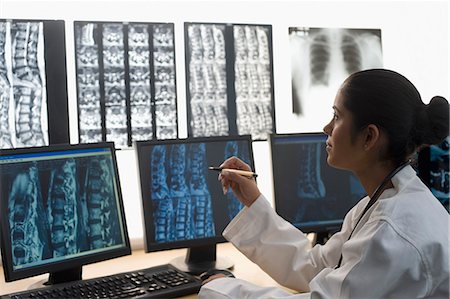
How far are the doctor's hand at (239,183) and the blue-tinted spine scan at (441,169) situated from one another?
0.94 meters

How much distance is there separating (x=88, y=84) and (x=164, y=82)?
1.00 feet

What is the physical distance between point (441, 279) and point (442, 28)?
1864mm

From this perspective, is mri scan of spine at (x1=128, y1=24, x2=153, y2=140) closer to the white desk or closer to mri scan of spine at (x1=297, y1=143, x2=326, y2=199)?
the white desk

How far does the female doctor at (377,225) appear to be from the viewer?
1.32 meters

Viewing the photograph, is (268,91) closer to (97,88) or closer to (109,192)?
(97,88)

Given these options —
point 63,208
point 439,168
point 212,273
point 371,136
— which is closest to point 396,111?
point 371,136

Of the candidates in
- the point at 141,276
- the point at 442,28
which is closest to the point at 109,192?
the point at 141,276

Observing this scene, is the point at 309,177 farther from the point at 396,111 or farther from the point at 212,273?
the point at 396,111

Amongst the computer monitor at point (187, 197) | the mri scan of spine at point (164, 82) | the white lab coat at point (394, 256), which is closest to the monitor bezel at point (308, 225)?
the computer monitor at point (187, 197)

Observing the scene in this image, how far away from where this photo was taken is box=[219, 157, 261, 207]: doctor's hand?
1896 millimetres

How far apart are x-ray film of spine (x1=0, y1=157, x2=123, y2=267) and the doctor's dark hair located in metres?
0.84

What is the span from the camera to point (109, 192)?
1.93m

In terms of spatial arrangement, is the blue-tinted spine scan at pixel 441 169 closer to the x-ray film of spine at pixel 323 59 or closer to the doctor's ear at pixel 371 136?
the x-ray film of spine at pixel 323 59

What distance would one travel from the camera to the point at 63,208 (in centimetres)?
182
